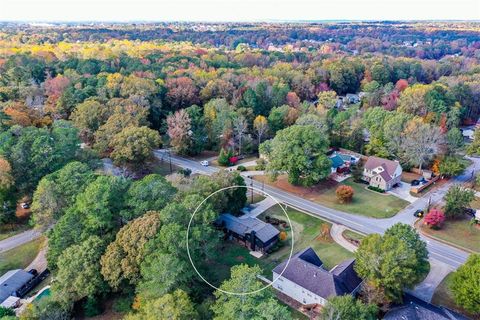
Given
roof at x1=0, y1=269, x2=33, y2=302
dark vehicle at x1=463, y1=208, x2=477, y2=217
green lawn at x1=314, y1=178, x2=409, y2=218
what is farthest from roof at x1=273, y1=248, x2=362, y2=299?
roof at x1=0, y1=269, x2=33, y2=302

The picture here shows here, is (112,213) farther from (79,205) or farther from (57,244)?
(57,244)

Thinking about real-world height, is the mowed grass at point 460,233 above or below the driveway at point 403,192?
above

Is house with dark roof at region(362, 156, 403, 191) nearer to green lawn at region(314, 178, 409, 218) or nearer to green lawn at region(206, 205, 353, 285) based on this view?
green lawn at region(314, 178, 409, 218)

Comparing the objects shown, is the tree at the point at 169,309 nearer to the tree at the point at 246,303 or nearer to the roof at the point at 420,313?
the tree at the point at 246,303

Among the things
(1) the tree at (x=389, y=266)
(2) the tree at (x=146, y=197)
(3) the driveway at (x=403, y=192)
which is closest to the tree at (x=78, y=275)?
(2) the tree at (x=146, y=197)

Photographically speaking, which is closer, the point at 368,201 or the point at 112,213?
the point at 112,213

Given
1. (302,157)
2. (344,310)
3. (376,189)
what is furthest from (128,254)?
(376,189)

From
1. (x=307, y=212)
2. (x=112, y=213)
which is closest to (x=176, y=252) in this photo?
(x=112, y=213)
